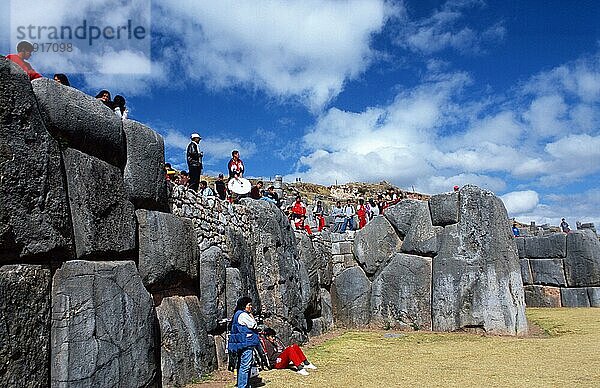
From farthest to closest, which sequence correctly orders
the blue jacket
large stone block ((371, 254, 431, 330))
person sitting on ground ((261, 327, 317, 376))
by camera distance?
large stone block ((371, 254, 431, 330))
person sitting on ground ((261, 327, 317, 376))
the blue jacket

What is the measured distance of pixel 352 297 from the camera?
1623cm

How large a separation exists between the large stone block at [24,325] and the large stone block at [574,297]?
18.8 m

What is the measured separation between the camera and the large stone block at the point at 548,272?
19.7m

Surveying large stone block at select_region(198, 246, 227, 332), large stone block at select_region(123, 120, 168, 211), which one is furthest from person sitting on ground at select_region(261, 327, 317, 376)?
large stone block at select_region(123, 120, 168, 211)

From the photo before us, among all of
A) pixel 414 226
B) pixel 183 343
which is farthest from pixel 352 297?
pixel 183 343

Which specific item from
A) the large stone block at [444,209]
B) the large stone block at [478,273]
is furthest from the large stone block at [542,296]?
the large stone block at [444,209]

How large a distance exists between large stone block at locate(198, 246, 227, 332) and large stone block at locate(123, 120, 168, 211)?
159 centimetres

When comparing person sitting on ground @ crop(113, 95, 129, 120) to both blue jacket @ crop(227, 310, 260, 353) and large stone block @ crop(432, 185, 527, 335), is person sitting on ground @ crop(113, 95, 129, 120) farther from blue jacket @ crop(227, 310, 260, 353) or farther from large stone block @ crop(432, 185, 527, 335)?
large stone block @ crop(432, 185, 527, 335)

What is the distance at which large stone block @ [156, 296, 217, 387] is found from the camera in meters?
7.72

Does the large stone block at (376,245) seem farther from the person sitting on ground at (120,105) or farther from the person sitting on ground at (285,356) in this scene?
the person sitting on ground at (120,105)

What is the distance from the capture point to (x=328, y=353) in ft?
38.0

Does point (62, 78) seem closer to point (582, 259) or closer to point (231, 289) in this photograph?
point (231, 289)

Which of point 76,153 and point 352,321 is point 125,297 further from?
point 352,321

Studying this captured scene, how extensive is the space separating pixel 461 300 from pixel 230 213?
281 inches
